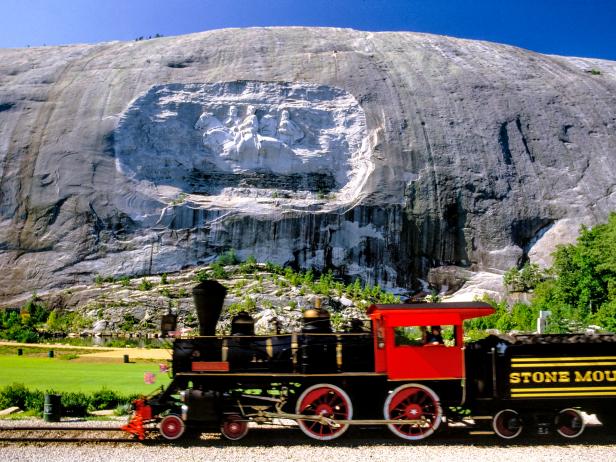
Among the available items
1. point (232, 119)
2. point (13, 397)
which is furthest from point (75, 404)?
point (232, 119)

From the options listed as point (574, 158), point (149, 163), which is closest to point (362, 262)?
point (149, 163)

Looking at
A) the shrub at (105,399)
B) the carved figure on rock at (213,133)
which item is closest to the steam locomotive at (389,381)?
the shrub at (105,399)

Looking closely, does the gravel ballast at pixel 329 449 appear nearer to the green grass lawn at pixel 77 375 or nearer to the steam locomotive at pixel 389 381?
the steam locomotive at pixel 389 381

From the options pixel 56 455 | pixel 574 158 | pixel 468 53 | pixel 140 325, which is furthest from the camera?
pixel 468 53

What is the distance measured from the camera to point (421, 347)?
6262mm

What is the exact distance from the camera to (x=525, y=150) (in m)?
30.7

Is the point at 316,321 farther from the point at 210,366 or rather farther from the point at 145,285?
the point at 145,285

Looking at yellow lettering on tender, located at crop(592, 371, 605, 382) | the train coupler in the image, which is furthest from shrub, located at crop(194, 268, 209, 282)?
yellow lettering on tender, located at crop(592, 371, 605, 382)

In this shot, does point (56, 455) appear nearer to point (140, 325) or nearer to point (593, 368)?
point (593, 368)

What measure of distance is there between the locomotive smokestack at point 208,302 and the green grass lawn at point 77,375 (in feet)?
9.73

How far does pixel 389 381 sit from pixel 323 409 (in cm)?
82

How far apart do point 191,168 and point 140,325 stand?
11.1m

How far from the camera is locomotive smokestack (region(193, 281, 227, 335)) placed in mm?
6340

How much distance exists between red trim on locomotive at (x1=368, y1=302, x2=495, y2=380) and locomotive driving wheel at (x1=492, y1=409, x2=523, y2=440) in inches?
24.6
